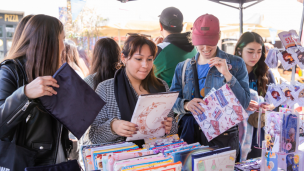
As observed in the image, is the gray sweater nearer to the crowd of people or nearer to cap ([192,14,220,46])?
the crowd of people

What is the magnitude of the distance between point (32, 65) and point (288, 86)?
1.52 meters

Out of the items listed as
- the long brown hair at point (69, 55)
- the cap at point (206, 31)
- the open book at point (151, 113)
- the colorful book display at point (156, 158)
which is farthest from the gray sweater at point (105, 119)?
the long brown hair at point (69, 55)

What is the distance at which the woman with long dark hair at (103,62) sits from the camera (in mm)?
2717

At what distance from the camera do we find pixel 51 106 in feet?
4.39

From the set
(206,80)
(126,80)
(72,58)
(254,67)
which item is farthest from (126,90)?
(72,58)

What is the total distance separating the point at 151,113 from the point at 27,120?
0.75 meters

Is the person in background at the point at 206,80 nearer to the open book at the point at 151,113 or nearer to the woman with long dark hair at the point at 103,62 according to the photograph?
the open book at the point at 151,113

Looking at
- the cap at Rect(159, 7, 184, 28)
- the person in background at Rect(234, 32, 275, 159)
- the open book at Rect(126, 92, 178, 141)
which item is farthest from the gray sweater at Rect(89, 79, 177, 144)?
the person in background at Rect(234, 32, 275, 159)

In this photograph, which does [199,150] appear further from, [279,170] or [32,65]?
[32,65]

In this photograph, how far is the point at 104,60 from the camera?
2.75 meters

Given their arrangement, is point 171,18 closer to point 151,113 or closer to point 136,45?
point 136,45

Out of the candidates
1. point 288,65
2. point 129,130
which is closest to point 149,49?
point 129,130

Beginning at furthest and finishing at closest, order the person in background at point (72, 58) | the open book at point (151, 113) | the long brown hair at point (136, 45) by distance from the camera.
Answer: the person in background at point (72, 58) → the long brown hair at point (136, 45) → the open book at point (151, 113)

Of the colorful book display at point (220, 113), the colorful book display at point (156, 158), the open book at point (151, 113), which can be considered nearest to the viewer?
the colorful book display at point (156, 158)
